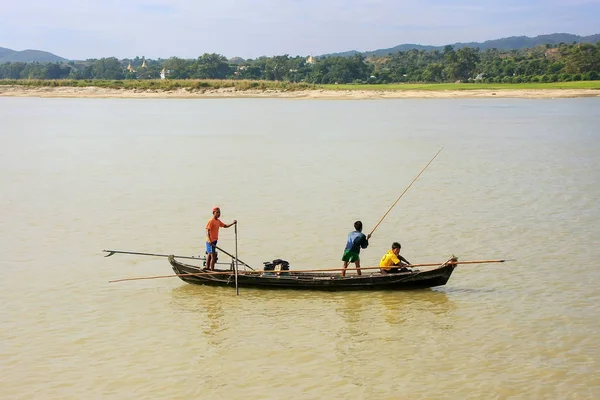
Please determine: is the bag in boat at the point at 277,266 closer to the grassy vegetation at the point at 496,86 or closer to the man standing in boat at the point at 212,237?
the man standing in boat at the point at 212,237

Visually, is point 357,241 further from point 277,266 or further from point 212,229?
point 212,229

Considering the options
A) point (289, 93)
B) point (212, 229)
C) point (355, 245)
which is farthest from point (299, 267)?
point (289, 93)

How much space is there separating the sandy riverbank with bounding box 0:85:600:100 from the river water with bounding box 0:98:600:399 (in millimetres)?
41380

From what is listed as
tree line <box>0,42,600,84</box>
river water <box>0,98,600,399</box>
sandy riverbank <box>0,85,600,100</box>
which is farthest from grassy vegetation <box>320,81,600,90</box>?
river water <box>0,98,600,399</box>


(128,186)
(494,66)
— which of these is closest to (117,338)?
(128,186)

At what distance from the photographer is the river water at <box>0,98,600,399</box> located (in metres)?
8.82

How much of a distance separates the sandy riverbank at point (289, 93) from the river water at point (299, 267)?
41.4 metres

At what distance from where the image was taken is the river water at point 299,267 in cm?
882

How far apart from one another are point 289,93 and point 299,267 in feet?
225

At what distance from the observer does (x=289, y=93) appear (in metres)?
80.5

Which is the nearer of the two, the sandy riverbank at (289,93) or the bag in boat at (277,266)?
the bag in boat at (277,266)

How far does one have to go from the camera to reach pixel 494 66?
90.9 metres

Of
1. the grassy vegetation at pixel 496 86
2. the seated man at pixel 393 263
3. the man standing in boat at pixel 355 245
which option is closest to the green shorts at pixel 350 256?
the man standing in boat at pixel 355 245

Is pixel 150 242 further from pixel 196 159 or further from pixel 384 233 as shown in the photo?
pixel 196 159
